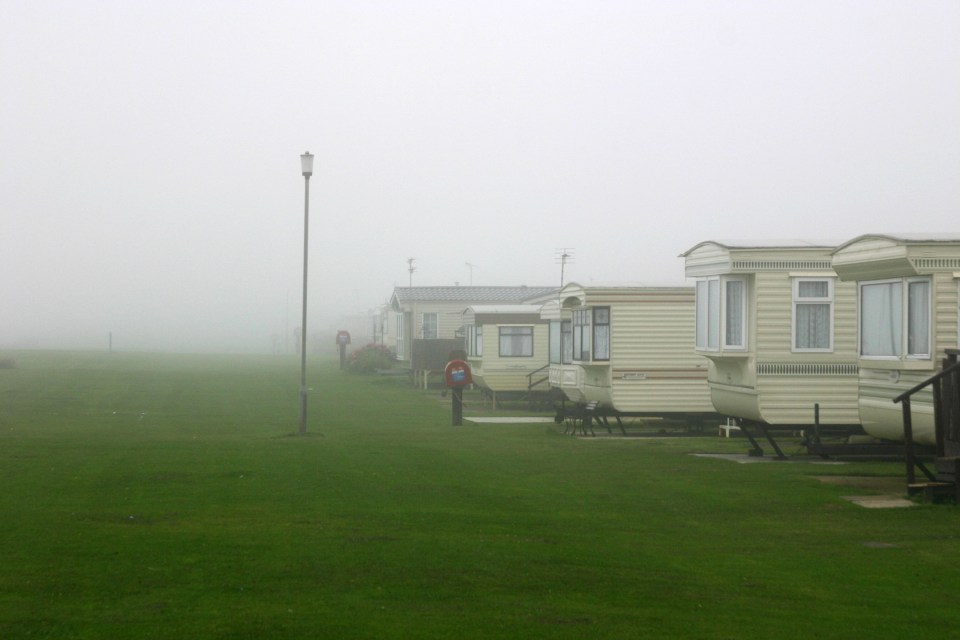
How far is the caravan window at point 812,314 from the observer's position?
17469 mm

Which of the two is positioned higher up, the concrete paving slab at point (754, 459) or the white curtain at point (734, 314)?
the white curtain at point (734, 314)

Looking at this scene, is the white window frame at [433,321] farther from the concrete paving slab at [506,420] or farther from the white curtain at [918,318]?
the white curtain at [918,318]

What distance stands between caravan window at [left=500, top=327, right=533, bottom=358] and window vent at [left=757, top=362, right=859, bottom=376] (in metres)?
16.5

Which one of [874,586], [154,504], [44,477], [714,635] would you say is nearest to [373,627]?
[714,635]

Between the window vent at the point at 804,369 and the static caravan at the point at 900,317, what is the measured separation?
10.1ft

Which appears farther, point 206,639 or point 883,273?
point 883,273

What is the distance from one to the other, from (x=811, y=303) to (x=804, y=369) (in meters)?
1.08

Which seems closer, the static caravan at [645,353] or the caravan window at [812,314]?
the caravan window at [812,314]

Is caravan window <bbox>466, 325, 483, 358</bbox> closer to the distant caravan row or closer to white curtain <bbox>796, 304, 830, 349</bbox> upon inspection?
the distant caravan row

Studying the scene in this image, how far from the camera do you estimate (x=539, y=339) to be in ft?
110

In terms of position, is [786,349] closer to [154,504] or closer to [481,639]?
[154,504]

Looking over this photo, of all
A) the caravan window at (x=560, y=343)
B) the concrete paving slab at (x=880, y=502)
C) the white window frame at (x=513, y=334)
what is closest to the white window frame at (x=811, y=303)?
the concrete paving slab at (x=880, y=502)

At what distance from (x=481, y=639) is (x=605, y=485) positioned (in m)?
6.96

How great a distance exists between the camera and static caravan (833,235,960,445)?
41.9ft
